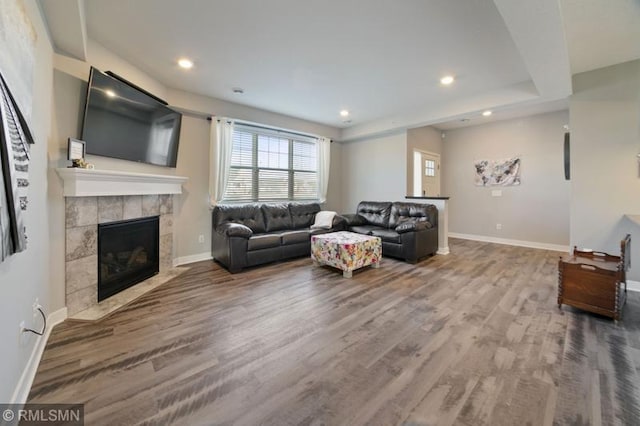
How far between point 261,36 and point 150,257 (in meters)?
3.08

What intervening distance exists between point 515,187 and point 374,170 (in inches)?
119

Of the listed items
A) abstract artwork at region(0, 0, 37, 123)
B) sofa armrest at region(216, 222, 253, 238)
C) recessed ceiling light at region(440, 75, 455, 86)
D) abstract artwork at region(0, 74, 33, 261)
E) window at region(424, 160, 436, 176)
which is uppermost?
recessed ceiling light at region(440, 75, 455, 86)

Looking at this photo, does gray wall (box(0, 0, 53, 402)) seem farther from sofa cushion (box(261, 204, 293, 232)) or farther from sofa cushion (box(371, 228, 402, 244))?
sofa cushion (box(371, 228, 402, 244))

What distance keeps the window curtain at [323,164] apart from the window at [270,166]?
0.10 meters

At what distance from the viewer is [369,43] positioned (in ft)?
8.87

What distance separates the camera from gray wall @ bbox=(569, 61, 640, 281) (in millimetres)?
3121

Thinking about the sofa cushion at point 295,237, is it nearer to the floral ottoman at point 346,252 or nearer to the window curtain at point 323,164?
the floral ottoman at point 346,252

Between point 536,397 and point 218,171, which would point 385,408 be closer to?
point 536,397

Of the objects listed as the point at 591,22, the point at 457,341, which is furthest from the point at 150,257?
the point at 591,22

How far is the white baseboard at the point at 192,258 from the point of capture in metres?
4.15

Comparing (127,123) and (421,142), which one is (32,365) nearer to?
(127,123)

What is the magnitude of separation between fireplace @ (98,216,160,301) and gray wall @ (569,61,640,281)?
570 cm

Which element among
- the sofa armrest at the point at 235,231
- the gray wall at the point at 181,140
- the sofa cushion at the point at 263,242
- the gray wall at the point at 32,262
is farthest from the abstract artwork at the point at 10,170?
the sofa cushion at the point at 263,242

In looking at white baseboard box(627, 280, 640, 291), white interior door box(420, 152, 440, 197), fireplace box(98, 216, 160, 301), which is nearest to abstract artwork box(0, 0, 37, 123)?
fireplace box(98, 216, 160, 301)
